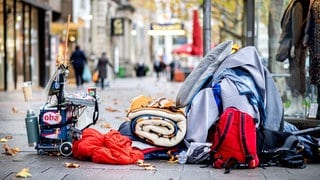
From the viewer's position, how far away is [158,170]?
6.75m

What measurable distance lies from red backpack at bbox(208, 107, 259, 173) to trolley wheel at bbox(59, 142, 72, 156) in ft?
5.79

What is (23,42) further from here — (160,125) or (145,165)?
(145,165)

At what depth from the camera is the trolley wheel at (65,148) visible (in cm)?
757

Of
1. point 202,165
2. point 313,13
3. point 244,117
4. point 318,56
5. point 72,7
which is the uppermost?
point 72,7

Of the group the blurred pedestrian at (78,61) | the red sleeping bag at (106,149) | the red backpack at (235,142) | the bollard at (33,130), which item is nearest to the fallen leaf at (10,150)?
the bollard at (33,130)

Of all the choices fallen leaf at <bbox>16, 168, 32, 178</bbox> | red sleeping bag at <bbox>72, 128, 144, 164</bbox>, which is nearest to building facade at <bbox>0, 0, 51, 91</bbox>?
red sleeping bag at <bbox>72, 128, 144, 164</bbox>

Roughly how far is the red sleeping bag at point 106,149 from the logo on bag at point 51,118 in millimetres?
366

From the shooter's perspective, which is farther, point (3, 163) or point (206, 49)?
point (206, 49)

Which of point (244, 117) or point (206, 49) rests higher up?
point (206, 49)

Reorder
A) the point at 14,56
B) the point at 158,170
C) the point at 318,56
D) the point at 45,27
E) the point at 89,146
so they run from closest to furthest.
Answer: the point at 158,170, the point at 89,146, the point at 318,56, the point at 14,56, the point at 45,27

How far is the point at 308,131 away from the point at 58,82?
3018 mm

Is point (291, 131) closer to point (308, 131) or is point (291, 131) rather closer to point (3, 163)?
point (308, 131)

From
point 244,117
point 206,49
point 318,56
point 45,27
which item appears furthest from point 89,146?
point 45,27

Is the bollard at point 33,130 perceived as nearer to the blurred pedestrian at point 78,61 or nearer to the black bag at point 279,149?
the black bag at point 279,149
